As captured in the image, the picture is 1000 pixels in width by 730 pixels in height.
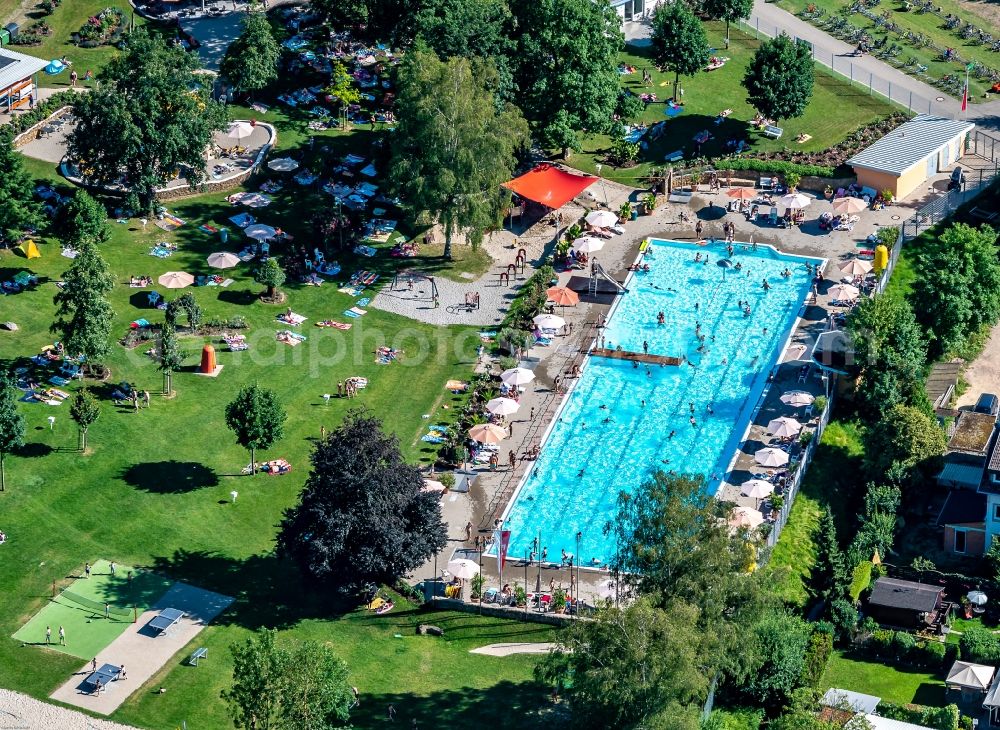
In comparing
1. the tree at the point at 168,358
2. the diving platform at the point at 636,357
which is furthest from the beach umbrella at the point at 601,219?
the tree at the point at 168,358

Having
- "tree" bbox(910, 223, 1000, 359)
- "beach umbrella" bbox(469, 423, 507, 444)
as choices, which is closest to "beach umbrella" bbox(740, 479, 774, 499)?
"beach umbrella" bbox(469, 423, 507, 444)

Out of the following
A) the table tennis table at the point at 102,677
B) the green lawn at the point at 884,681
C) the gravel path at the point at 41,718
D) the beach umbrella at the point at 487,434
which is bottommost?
the gravel path at the point at 41,718

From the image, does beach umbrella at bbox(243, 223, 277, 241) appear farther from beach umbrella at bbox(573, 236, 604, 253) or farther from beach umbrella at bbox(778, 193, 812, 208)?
beach umbrella at bbox(778, 193, 812, 208)

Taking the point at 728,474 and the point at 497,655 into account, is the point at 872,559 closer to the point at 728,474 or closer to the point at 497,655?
the point at 728,474

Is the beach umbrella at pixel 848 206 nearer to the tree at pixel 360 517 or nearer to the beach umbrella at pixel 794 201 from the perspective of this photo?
the beach umbrella at pixel 794 201

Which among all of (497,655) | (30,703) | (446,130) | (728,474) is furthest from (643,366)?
(30,703)
